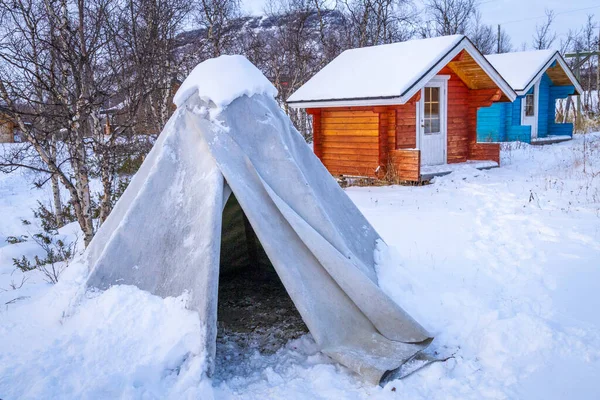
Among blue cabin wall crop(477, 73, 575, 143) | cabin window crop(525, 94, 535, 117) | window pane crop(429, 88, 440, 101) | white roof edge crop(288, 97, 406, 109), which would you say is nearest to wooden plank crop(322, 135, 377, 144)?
white roof edge crop(288, 97, 406, 109)

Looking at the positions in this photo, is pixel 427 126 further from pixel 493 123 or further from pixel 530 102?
pixel 530 102

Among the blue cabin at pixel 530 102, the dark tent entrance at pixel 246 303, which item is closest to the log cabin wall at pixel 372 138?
Answer: the dark tent entrance at pixel 246 303

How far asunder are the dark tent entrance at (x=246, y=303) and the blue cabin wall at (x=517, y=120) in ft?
53.5

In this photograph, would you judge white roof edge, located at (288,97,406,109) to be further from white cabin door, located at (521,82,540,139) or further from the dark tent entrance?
white cabin door, located at (521,82,540,139)

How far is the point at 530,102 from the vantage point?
21.8 metres

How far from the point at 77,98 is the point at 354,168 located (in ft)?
24.7

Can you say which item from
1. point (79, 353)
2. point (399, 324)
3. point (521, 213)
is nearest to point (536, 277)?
point (399, 324)

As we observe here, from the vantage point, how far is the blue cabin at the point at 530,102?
66.0 ft

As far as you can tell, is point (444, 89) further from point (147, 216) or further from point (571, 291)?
point (147, 216)

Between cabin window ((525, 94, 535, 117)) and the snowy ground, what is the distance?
57.1 ft

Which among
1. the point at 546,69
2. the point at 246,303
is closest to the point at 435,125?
the point at 246,303

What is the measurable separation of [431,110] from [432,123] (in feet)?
1.13

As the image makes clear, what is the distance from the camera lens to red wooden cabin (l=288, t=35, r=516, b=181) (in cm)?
1142

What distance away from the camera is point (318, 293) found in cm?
353
